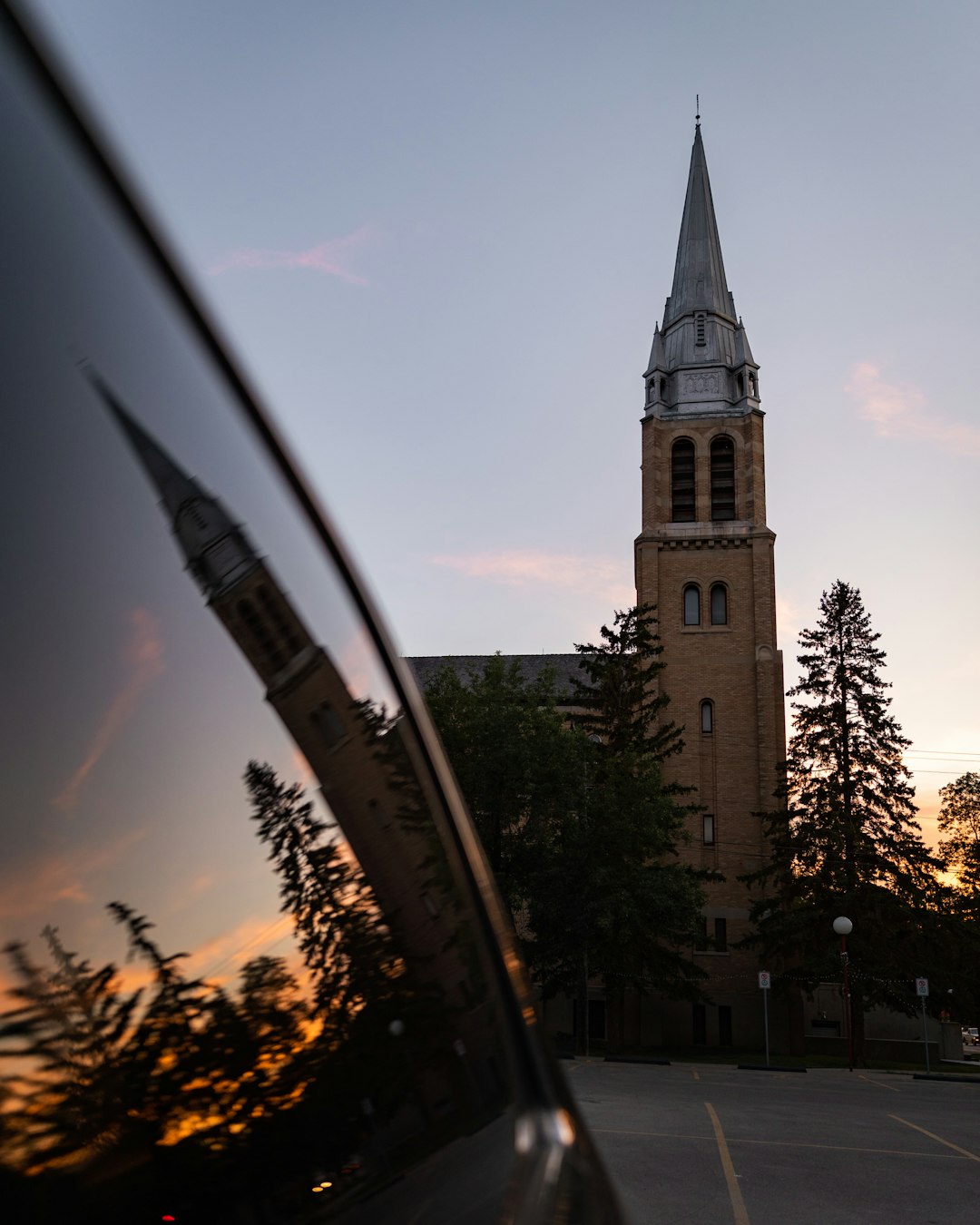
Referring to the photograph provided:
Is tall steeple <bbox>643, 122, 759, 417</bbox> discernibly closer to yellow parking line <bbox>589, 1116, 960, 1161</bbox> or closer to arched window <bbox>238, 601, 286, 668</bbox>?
yellow parking line <bbox>589, 1116, 960, 1161</bbox>

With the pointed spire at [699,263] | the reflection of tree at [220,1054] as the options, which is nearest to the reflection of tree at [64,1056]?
the reflection of tree at [220,1054]

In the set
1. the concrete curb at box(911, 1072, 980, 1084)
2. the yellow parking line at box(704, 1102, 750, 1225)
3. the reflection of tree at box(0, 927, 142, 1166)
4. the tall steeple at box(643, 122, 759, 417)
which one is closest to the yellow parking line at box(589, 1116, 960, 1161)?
the yellow parking line at box(704, 1102, 750, 1225)

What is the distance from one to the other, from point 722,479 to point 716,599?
6.41 meters

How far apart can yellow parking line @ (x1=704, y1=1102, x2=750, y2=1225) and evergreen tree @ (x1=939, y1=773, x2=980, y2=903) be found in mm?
43605

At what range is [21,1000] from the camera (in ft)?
1.49

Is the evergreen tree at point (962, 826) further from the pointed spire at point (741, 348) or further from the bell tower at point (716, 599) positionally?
the pointed spire at point (741, 348)

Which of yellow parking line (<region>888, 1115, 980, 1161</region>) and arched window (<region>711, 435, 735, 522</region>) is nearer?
yellow parking line (<region>888, 1115, 980, 1161</region>)

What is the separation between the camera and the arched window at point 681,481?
1949 inches

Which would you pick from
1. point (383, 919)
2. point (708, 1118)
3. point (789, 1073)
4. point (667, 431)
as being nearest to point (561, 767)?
point (789, 1073)

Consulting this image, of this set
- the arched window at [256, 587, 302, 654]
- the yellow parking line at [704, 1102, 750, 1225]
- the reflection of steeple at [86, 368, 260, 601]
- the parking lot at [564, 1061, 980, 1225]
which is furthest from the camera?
the parking lot at [564, 1061, 980, 1225]

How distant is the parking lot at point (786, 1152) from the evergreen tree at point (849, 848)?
18163mm

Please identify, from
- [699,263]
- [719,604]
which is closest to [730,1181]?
[719,604]

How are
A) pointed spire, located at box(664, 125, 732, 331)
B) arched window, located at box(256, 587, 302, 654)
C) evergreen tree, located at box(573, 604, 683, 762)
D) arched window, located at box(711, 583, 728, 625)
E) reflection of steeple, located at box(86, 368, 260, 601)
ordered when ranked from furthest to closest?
pointed spire, located at box(664, 125, 732, 331) → arched window, located at box(711, 583, 728, 625) → evergreen tree, located at box(573, 604, 683, 762) → arched window, located at box(256, 587, 302, 654) → reflection of steeple, located at box(86, 368, 260, 601)

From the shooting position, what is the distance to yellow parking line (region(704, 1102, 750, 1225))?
7.33 metres
